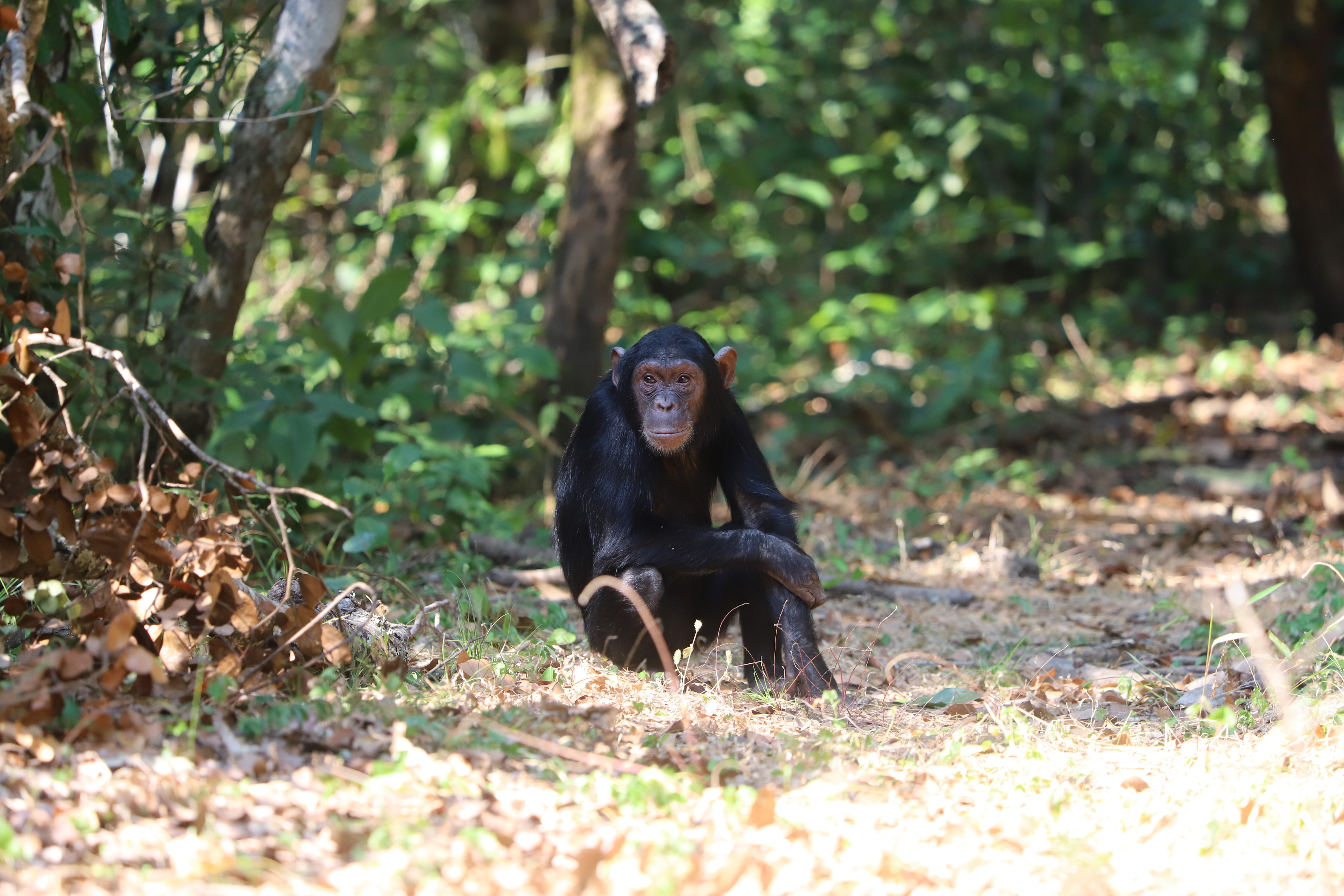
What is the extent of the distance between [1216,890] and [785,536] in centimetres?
180

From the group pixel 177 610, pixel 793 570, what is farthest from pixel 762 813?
pixel 177 610

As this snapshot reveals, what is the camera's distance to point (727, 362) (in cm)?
421

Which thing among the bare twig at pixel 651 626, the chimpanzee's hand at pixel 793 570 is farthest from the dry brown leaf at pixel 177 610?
the chimpanzee's hand at pixel 793 570

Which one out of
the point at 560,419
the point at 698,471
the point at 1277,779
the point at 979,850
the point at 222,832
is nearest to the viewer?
the point at 222,832

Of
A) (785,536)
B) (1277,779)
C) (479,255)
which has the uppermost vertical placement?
(479,255)

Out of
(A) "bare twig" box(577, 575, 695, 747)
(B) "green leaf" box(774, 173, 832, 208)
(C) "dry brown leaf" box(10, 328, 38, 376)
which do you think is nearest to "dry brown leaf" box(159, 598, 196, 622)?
(C) "dry brown leaf" box(10, 328, 38, 376)

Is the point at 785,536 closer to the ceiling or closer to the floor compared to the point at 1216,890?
closer to the ceiling

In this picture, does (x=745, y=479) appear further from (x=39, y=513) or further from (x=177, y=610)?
(x=39, y=513)

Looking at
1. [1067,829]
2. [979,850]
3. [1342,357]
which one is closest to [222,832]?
[979,850]

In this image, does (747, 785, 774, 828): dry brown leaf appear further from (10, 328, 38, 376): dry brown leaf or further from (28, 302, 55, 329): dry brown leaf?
(28, 302, 55, 329): dry brown leaf

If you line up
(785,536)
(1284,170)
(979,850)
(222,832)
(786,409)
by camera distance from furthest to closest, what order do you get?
1. (1284,170)
2. (786,409)
3. (785,536)
4. (979,850)
5. (222,832)

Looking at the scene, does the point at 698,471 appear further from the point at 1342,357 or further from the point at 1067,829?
the point at 1342,357

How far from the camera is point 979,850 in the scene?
2602 mm

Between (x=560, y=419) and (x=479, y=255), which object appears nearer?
(x=560, y=419)
